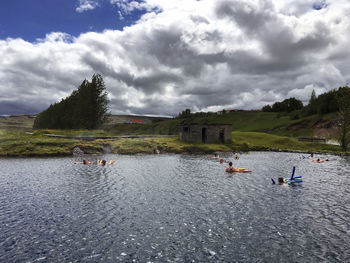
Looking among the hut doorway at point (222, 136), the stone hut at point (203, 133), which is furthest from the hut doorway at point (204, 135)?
the hut doorway at point (222, 136)

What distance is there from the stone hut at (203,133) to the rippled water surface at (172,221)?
6024 cm

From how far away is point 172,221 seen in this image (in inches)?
826

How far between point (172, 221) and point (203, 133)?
257 ft

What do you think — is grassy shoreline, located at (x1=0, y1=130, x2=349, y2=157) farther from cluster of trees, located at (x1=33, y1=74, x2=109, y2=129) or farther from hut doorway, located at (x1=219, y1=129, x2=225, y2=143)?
cluster of trees, located at (x1=33, y1=74, x2=109, y2=129)

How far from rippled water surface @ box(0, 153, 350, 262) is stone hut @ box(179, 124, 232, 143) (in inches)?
2372

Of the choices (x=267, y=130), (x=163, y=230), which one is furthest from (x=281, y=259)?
(x=267, y=130)

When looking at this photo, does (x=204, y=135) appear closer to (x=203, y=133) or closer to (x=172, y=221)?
(x=203, y=133)

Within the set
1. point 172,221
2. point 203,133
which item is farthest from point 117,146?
point 172,221

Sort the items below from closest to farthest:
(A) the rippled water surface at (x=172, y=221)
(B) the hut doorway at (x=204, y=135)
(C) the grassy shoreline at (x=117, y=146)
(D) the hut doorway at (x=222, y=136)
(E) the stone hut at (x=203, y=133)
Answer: (A) the rippled water surface at (x=172, y=221) → (C) the grassy shoreline at (x=117, y=146) → (E) the stone hut at (x=203, y=133) → (B) the hut doorway at (x=204, y=135) → (D) the hut doorway at (x=222, y=136)

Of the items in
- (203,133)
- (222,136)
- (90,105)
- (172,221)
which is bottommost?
(172,221)

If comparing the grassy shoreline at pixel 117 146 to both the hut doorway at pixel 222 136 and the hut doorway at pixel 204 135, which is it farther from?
the hut doorway at pixel 204 135

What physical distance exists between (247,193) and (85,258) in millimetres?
20708

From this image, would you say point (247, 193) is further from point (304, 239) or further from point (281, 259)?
point (281, 259)

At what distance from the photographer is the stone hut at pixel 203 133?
96875 millimetres
